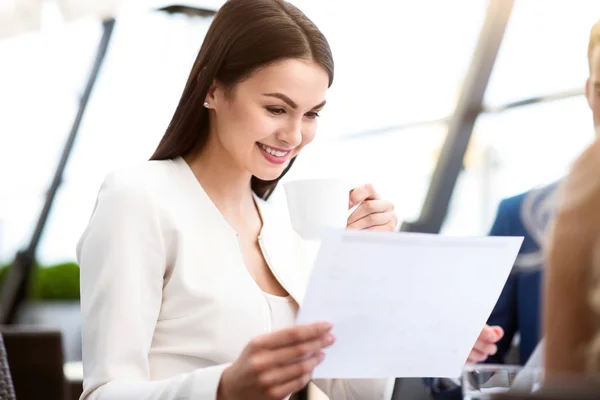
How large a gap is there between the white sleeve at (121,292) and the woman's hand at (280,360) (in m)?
0.18

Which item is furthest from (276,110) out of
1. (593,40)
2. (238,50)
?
(593,40)

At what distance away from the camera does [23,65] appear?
5.21m

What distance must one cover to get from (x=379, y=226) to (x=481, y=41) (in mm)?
1808

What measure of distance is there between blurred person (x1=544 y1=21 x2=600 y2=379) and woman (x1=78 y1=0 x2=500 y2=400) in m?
0.60

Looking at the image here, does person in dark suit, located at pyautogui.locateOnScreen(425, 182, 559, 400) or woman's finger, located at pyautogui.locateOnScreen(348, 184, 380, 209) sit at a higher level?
woman's finger, located at pyautogui.locateOnScreen(348, 184, 380, 209)

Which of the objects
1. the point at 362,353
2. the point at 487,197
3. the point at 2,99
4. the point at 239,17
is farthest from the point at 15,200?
the point at 362,353

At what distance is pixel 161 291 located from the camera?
1.34 meters

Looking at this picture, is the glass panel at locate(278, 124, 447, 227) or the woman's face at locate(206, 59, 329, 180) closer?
the woman's face at locate(206, 59, 329, 180)

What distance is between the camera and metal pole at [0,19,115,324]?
5.05 m

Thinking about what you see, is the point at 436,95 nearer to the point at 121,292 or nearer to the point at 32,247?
the point at 121,292

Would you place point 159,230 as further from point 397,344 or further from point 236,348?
point 397,344

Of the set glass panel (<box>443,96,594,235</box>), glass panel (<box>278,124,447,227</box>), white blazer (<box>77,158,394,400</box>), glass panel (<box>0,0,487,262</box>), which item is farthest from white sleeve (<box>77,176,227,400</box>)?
glass panel (<box>278,124,447,227</box>)

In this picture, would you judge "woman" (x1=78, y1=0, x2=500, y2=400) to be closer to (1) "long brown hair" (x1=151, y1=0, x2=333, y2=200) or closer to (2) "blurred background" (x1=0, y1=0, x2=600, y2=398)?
(1) "long brown hair" (x1=151, y1=0, x2=333, y2=200)

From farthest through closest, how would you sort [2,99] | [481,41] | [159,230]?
[2,99] < [481,41] < [159,230]
